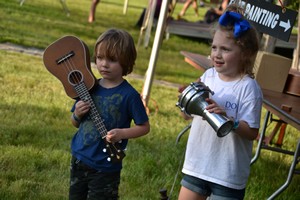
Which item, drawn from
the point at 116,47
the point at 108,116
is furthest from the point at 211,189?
the point at 116,47

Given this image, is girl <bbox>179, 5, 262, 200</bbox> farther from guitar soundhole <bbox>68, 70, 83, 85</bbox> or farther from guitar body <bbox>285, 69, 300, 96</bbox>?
guitar body <bbox>285, 69, 300, 96</bbox>

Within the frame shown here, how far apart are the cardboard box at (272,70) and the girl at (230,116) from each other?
1676 millimetres

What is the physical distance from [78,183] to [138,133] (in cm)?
42

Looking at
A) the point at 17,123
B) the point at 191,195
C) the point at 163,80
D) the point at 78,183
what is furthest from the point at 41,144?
the point at 163,80

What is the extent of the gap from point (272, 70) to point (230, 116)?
6.12ft

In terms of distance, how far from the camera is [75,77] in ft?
9.46

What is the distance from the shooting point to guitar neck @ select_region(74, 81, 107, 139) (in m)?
2.79

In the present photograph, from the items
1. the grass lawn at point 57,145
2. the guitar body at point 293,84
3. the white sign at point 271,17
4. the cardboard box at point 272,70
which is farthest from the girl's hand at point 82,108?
the guitar body at point 293,84

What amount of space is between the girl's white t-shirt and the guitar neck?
44 cm

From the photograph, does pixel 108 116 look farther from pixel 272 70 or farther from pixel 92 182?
pixel 272 70

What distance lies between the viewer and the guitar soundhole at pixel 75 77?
2873 mm

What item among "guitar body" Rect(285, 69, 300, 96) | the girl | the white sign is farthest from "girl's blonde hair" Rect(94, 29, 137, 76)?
"guitar body" Rect(285, 69, 300, 96)

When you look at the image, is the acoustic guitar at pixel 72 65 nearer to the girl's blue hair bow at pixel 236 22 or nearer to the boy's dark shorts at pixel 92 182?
the boy's dark shorts at pixel 92 182

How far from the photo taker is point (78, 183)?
295 centimetres
